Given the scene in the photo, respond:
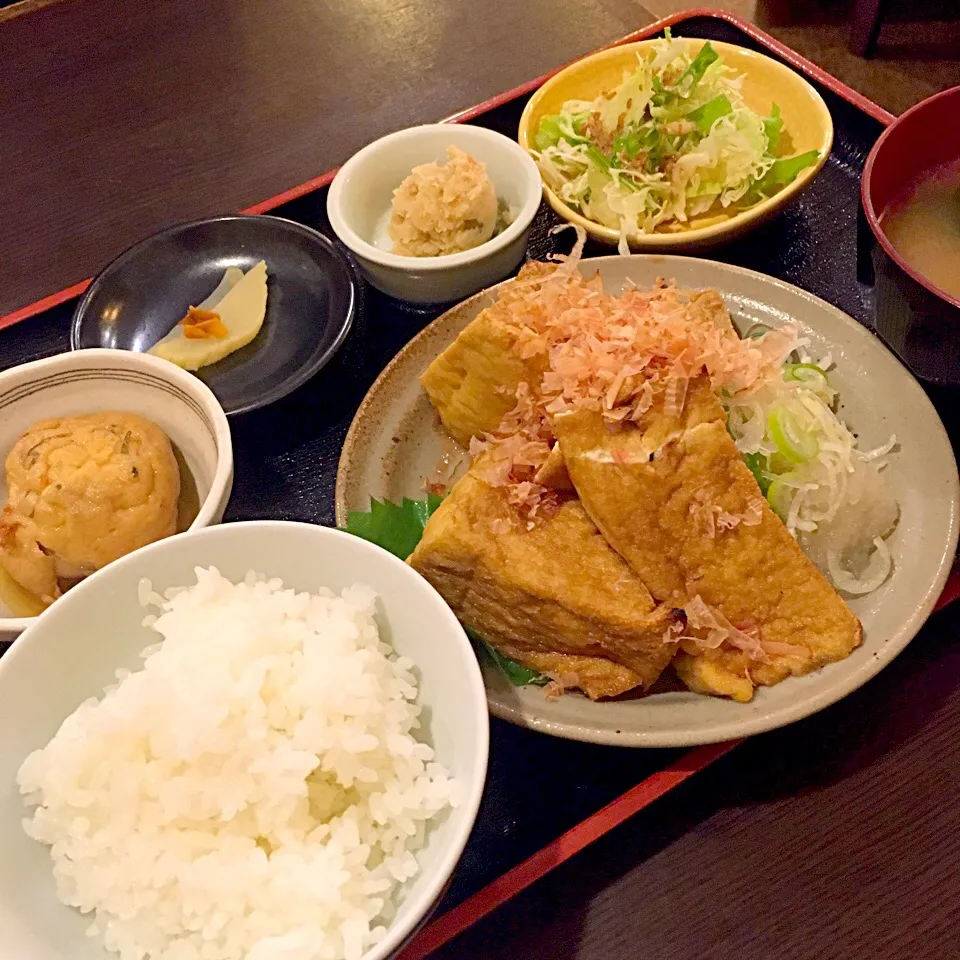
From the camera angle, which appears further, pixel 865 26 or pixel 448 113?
pixel 865 26

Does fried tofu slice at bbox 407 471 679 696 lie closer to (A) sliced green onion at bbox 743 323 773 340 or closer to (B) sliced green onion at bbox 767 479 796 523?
(B) sliced green onion at bbox 767 479 796 523

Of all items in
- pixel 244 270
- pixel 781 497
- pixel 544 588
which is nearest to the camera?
pixel 544 588

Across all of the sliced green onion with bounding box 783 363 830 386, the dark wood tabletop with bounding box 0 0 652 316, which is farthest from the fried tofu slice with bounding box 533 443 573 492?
the dark wood tabletop with bounding box 0 0 652 316

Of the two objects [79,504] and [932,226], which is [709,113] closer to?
[932,226]

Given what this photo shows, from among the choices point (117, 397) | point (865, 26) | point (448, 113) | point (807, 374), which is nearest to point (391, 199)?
point (448, 113)

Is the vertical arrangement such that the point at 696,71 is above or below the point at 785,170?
above

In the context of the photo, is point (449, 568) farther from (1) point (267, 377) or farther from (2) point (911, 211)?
(2) point (911, 211)
